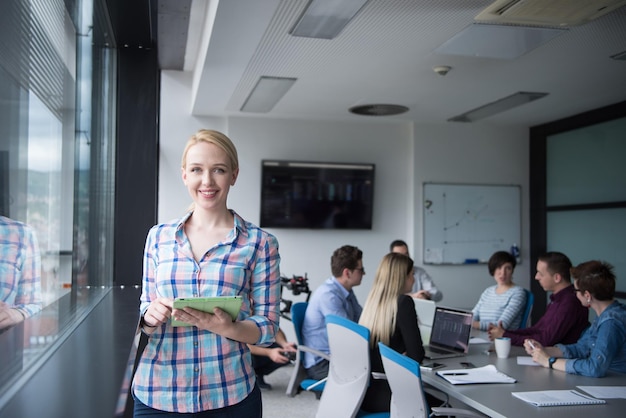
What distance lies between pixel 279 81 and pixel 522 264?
411 centimetres

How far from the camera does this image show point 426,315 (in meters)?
4.21

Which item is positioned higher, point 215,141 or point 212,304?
point 215,141

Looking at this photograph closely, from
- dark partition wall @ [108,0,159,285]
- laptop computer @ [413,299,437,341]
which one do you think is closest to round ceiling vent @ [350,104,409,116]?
laptop computer @ [413,299,437,341]

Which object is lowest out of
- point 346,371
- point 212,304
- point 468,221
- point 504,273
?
point 346,371

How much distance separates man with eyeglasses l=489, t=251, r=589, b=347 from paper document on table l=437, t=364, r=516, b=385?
946mm

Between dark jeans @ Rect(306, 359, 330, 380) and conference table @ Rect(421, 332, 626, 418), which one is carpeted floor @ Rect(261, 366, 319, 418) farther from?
conference table @ Rect(421, 332, 626, 418)

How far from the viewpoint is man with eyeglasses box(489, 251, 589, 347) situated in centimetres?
407

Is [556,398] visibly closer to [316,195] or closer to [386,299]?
[386,299]

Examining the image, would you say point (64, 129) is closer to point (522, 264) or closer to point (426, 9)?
point (426, 9)

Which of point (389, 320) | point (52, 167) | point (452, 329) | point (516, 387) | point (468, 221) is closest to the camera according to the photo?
point (52, 167)

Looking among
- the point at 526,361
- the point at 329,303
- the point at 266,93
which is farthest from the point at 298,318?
the point at 266,93

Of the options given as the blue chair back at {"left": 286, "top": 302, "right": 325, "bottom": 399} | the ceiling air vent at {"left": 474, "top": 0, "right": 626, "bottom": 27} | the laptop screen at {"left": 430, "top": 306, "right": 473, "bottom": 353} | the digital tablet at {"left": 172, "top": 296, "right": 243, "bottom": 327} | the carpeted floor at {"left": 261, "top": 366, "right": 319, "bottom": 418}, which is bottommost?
the carpeted floor at {"left": 261, "top": 366, "right": 319, "bottom": 418}

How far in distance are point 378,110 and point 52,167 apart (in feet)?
16.7

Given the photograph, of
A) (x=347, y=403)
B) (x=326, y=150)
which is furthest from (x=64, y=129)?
(x=326, y=150)
